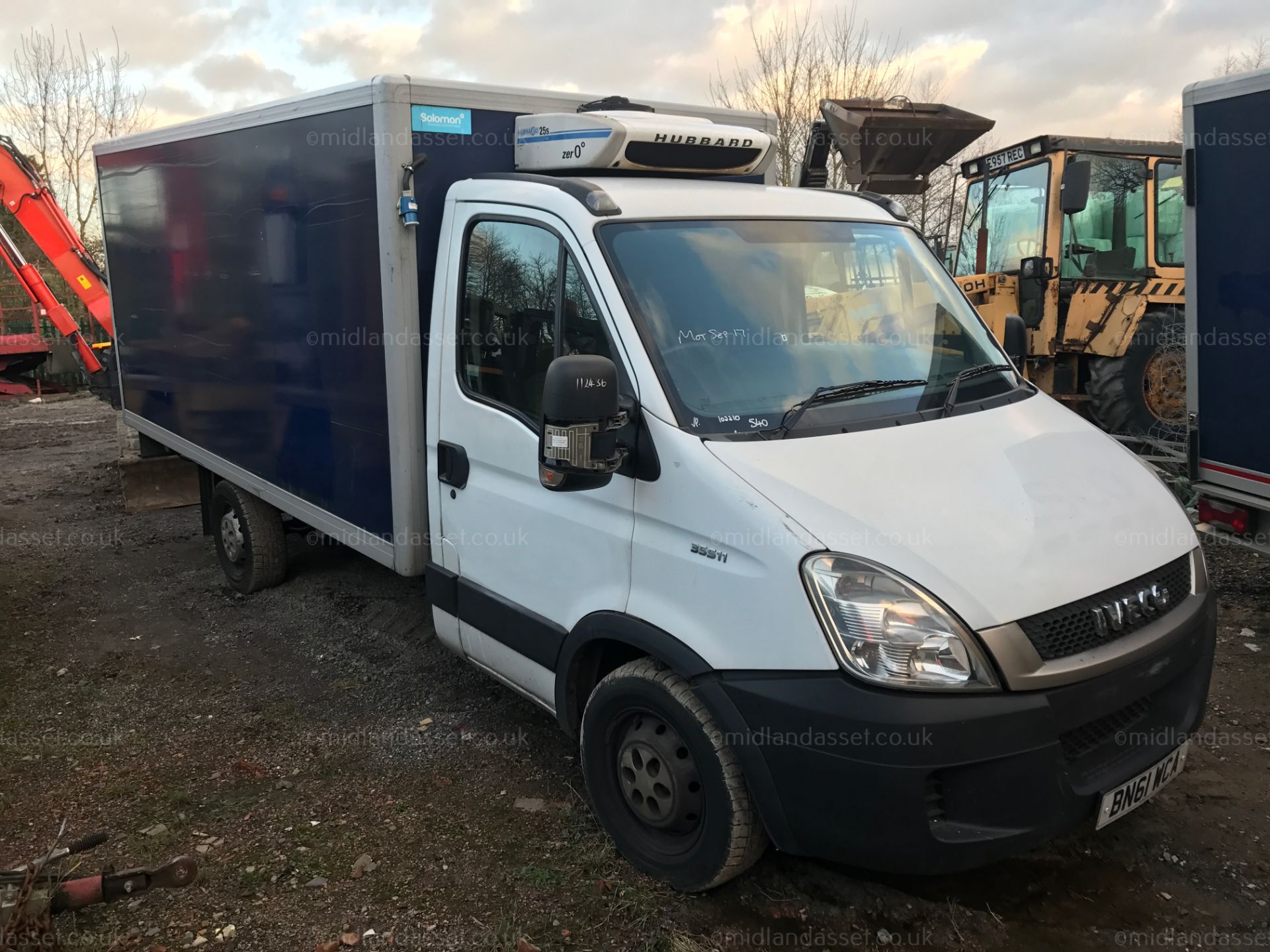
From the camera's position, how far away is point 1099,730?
2.80 metres

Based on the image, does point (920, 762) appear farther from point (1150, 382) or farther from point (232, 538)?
point (1150, 382)

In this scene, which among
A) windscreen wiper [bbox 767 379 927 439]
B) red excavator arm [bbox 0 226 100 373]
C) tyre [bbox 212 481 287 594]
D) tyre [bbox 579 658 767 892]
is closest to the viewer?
tyre [bbox 579 658 767 892]

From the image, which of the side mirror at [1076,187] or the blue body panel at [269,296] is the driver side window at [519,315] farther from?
the side mirror at [1076,187]

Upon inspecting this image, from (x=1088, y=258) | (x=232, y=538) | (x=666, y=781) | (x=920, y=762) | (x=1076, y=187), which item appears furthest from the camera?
(x=1088, y=258)

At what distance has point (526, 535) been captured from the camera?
11.9ft

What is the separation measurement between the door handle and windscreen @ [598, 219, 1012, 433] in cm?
110

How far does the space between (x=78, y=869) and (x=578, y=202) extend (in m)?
2.99

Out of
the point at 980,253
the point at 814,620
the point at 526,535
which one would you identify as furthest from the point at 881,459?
the point at 980,253

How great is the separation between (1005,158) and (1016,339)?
20.8 feet

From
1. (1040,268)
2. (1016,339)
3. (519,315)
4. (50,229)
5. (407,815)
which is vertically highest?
(50,229)

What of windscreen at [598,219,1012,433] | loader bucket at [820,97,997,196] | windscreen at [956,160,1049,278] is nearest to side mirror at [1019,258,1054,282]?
windscreen at [956,160,1049,278]

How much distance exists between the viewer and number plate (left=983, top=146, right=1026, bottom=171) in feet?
31.4

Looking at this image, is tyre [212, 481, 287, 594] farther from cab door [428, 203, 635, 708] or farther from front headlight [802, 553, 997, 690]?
front headlight [802, 553, 997, 690]

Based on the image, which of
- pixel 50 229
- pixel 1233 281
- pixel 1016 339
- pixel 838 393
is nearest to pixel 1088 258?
pixel 1233 281
